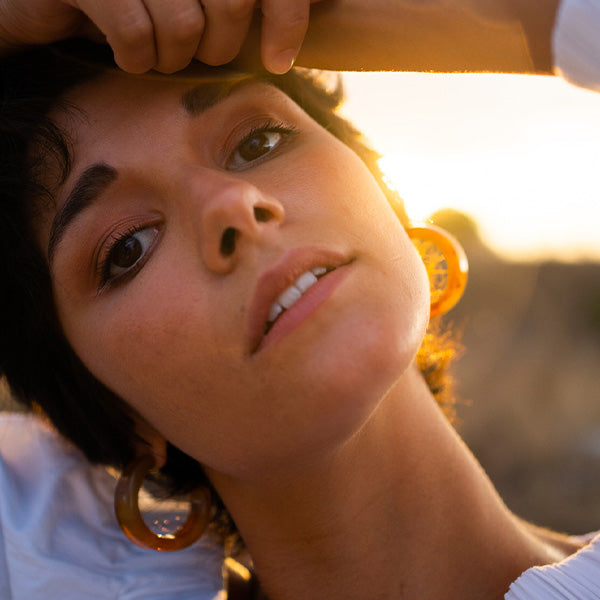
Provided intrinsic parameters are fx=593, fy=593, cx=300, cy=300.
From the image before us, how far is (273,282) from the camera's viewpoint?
59.2 inches

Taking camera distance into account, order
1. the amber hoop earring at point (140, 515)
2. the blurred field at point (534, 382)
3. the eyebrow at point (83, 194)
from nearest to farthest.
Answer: the eyebrow at point (83, 194) < the amber hoop earring at point (140, 515) < the blurred field at point (534, 382)

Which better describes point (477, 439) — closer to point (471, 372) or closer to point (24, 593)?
point (471, 372)

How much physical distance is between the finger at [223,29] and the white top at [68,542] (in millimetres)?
1819

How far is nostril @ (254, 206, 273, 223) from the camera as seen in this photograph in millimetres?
1562

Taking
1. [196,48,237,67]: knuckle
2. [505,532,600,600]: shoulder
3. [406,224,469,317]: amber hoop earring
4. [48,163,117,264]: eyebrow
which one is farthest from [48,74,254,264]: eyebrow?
[505,532,600,600]: shoulder

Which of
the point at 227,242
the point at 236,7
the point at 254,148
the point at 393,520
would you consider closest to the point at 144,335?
the point at 227,242

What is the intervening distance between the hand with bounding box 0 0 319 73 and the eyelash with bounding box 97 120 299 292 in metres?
0.25

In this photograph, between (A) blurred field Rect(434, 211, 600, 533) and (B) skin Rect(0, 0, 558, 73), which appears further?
(A) blurred field Rect(434, 211, 600, 533)

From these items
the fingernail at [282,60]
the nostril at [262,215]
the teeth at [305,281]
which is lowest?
the teeth at [305,281]

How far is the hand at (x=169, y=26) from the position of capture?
146cm

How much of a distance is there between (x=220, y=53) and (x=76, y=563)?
1.96m

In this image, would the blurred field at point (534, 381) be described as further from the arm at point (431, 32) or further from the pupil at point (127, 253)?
→ the pupil at point (127, 253)

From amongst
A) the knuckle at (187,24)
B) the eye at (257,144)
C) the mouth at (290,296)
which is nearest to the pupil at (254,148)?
the eye at (257,144)

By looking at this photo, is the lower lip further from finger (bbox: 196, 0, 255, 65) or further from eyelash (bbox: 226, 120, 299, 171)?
finger (bbox: 196, 0, 255, 65)
